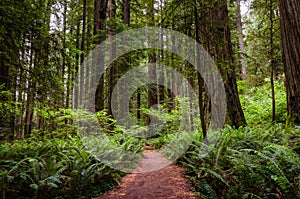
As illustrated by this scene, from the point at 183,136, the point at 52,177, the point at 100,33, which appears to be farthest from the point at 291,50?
the point at 100,33

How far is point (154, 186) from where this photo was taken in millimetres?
3953

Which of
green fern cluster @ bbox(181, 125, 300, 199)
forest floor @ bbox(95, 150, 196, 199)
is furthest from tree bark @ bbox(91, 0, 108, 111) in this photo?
green fern cluster @ bbox(181, 125, 300, 199)

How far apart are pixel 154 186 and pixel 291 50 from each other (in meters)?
5.42

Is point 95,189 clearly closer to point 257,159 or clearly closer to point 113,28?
point 257,159

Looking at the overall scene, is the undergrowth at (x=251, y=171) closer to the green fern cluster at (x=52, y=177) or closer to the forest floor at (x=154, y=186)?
the forest floor at (x=154, y=186)

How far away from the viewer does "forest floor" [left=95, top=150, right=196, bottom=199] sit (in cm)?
352

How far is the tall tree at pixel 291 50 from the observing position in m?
5.78

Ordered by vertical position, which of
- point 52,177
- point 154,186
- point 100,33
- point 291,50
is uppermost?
point 100,33

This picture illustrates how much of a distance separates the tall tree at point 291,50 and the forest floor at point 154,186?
3652 mm

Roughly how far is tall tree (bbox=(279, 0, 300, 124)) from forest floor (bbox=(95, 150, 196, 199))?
3652mm

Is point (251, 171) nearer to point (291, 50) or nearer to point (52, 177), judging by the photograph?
point (52, 177)

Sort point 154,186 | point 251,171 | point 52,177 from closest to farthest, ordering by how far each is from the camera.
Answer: point 251,171 → point 52,177 → point 154,186

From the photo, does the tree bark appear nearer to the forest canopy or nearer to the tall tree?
the forest canopy

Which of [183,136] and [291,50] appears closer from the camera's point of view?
[291,50]
